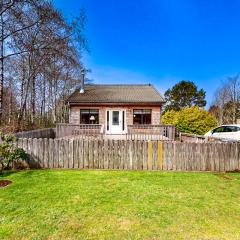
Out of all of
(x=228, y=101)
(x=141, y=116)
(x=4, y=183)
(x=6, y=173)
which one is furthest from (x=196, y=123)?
(x=228, y=101)

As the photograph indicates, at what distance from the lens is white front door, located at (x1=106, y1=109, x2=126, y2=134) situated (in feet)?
63.7

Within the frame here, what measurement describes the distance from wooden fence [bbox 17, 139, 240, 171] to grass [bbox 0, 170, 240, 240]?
39.9 inches

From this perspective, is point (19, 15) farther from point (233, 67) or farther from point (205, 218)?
point (233, 67)

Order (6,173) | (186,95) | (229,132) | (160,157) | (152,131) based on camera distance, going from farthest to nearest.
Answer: (186,95)
(152,131)
(229,132)
(160,157)
(6,173)

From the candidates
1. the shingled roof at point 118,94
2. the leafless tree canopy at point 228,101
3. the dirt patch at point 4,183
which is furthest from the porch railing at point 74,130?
the leafless tree canopy at point 228,101

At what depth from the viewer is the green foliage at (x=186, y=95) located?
49188 mm

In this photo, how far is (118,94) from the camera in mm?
20953

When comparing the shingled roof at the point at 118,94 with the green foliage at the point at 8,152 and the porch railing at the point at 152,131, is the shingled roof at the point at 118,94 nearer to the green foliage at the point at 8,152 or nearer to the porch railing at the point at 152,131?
the porch railing at the point at 152,131

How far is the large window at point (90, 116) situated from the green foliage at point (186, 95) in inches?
1332

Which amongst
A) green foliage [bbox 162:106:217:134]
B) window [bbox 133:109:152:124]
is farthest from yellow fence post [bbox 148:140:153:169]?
green foliage [bbox 162:106:217:134]

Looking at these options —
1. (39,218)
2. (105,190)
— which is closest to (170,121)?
(105,190)

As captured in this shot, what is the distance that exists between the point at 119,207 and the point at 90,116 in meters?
15.0

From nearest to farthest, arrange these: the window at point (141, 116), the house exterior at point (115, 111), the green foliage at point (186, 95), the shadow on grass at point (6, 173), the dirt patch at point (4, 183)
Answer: the dirt patch at point (4, 183) < the shadow on grass at point (6, 173) < the house exterior at point (115, 111) < the window at point (141, 116) < the green foliage at point (186, 95)

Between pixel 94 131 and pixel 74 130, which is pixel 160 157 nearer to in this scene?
pixel 94 131
